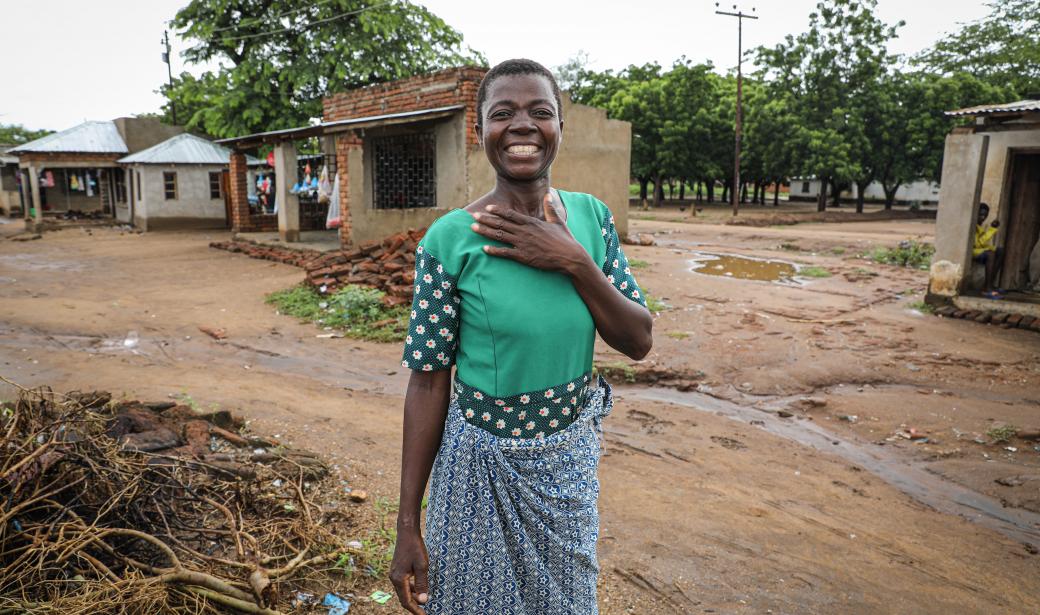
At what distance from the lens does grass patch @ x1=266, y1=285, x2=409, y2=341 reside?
816cm

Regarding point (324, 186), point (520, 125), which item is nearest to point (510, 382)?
point (520, 125)

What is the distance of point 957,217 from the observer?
9.38m

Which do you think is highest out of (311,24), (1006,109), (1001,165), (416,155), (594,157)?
(311,24)

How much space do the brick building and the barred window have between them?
0.06ft

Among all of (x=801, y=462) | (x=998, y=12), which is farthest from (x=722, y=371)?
(x=998, y=12)

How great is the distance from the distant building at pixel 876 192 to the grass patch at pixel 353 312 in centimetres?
3240

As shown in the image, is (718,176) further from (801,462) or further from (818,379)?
(801,462)

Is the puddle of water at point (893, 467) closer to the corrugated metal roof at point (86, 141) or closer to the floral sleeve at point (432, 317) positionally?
the floral sleeve at point (432, 317)

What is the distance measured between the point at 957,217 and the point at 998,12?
3112cm

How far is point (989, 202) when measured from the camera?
9.37m

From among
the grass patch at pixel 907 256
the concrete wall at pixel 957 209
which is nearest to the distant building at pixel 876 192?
the grass patch at pixel 907 256

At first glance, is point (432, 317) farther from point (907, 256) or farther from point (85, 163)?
point (85, 163)

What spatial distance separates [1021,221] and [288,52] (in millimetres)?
19465

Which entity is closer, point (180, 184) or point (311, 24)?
point (311, 24)
